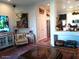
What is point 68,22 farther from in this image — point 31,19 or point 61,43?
point 61,43

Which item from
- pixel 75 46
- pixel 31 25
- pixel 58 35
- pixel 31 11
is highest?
pixel 31 11

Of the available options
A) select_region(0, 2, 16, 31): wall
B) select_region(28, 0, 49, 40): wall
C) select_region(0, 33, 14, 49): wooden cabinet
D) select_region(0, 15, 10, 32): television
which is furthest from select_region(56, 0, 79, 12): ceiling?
select_region(0, 33, 14, 49): wooden cabinet

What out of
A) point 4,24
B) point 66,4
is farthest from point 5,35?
point 66,4

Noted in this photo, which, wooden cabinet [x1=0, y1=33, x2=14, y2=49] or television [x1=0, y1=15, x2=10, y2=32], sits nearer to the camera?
wooden cabinet [x1=0, y1=33, x2=14, y2=49]

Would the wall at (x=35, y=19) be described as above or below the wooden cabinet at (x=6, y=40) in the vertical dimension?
above

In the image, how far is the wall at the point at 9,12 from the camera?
262 inches

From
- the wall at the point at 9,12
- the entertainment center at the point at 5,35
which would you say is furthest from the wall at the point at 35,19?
the entertainment center at the point at 5,35

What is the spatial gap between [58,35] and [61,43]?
51 centimetres

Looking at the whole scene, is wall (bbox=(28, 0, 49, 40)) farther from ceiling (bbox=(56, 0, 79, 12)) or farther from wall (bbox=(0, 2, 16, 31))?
ceiling (bbox=(56, 0, 79, 12))

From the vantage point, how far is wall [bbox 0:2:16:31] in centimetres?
664

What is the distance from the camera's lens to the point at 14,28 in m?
7.66

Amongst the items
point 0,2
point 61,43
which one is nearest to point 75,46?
point 61,43

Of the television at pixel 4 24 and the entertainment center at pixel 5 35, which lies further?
the television at pixel 4 24

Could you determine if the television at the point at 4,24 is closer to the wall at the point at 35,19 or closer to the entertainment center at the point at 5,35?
the entertainment center at the point at 5,35
